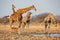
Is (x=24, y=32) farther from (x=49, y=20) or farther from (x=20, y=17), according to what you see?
(x=49, y=20)

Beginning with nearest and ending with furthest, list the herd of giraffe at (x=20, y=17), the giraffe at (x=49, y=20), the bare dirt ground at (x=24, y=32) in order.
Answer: the bare dirt ground at (x=24, y=32), the herd of giraffe at (x=20, y=17), the giraffe at (x=49, y=20)

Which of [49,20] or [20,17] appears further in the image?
[49,20]

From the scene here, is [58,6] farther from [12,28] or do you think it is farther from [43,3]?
[12,28]

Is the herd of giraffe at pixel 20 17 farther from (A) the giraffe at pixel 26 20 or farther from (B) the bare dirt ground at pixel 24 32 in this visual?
(B) the bare dirt ground at pixel 24 32

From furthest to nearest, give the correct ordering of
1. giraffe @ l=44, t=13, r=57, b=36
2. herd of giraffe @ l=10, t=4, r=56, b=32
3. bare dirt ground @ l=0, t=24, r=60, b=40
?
giraffe @ l=44, t=13, r=57, b=36 < herd of giraffe @ l=10, t=4, r=56, b=32 < bare dirt ground @ l=0, t=24, r=60, b=40

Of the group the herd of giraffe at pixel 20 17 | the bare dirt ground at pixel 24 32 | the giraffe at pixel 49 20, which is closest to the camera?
the bare dirt ground at pixel 24 32

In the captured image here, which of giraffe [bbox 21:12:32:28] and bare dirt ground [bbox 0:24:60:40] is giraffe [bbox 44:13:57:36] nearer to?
bare dirt ground [bbox 0:24:60:40]

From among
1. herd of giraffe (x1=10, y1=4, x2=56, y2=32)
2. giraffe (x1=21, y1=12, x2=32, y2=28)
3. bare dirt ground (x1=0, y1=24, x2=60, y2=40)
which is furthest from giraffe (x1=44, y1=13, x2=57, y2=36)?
giraffe (x1=21, y1=12, x2=32, y2=28)

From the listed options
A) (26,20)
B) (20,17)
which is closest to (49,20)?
(26,20)

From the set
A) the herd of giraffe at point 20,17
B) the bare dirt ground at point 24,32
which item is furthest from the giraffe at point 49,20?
the bare dirt ground at point 24,32

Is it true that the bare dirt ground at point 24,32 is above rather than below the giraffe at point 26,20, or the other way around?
below

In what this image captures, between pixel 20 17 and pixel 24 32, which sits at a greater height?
pixel 20 17

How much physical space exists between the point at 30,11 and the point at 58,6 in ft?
2.09

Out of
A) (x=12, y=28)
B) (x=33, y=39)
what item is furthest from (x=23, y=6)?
Answer: (x=33, y=39)
